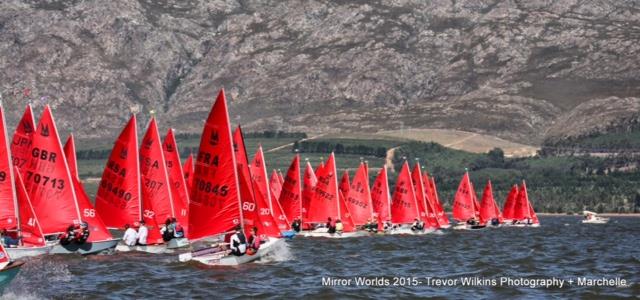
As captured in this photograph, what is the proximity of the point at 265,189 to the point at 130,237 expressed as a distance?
93.6ft

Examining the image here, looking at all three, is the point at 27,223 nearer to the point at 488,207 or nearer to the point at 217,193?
the point at 217,193

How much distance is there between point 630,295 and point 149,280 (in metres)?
22.2

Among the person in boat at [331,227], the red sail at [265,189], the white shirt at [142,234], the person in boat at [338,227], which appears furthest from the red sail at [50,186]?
the person in boat at [338,227]

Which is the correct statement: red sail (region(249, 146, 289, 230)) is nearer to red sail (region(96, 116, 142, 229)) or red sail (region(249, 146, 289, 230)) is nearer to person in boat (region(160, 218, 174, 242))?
person in boat (region(160, 218, 174, 242))

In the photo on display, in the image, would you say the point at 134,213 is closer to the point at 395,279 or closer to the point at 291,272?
the point at 291,272

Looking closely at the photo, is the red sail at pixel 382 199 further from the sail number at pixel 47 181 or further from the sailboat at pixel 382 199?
the sail number at pixel 47 181

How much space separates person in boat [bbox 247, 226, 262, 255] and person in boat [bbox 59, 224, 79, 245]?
1115cm

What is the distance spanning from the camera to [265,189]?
99875mm

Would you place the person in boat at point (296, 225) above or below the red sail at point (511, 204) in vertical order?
above

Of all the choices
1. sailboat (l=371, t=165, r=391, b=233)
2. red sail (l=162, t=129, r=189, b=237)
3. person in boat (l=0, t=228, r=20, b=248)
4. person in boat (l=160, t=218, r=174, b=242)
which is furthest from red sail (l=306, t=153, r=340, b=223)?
person in boat (l=0, t=228, r=20, b=248)

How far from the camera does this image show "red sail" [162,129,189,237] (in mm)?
86688

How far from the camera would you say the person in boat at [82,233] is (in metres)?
66.1

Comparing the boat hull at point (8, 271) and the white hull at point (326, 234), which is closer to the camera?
the boat hull at point (8, 271)

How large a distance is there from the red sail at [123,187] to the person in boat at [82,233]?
7.92 m
